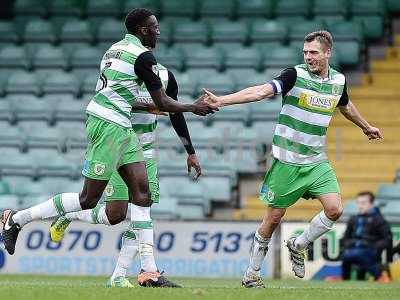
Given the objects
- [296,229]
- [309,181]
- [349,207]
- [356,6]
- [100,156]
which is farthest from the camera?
[356,6]

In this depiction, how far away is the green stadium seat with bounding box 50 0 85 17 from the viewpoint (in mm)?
24203

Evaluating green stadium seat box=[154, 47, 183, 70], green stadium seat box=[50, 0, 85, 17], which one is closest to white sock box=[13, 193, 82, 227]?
green stadium seat box=[154, 47, 183, 70]

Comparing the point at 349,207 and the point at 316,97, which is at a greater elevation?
the point at 316,97

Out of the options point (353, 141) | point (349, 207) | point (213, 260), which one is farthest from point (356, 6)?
point (213, 260)

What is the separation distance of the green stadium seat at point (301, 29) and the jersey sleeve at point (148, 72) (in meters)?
11.4

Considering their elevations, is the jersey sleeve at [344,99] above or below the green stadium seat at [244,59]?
below

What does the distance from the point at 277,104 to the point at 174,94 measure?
856 cm

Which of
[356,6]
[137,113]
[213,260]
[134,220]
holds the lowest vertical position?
[213,260]

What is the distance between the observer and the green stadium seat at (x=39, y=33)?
2355 cm

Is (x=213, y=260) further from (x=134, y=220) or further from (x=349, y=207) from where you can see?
(x=134, y=220)

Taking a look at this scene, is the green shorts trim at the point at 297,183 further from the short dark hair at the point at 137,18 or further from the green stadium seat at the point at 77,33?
the green stadium seat at the point at 77,33

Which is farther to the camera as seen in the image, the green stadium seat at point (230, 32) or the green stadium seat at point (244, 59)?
the green stadium seat at point (230, 32)

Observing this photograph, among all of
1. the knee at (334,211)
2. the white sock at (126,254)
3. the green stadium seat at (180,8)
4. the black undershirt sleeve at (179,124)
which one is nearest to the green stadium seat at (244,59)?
the green stadium seat at (180,8)

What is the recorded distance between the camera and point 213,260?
1753 centimetres
